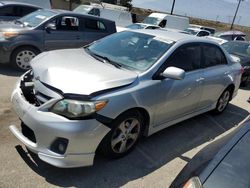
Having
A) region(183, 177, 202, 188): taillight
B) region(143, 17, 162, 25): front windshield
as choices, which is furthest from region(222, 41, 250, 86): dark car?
region(143, 17, 162, 25): front windshield

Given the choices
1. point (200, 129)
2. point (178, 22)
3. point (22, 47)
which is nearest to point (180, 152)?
point (200, 129)

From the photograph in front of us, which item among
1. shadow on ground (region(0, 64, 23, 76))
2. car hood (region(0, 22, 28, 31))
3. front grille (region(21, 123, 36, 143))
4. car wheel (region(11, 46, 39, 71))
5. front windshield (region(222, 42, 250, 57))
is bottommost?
shadow on ground (region(0, 64, 23, 76))

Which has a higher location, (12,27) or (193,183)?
(193,183)

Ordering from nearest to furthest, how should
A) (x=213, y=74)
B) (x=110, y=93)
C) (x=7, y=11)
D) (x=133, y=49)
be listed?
(x=110, y=93), (x=133, y=49), (x=213, y=74), (x=7, y=11)

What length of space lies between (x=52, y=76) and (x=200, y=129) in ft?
9.86

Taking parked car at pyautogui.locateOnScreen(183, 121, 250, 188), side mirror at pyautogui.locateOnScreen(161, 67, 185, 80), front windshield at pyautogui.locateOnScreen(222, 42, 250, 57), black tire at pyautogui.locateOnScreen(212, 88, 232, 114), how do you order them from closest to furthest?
parked car at pyautogui.locateOnScreen(183, 121, 250, 188) < side mirror at pyautogui.locateOnScreen(161, 67, 185, 80) < black tire at pyautogui.locateOnScreen(212, 88, 232, 114) < front windshield at pyautogui.locateOnScreen(222, 42, 250, 57)

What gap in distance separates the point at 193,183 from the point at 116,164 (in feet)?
5.96

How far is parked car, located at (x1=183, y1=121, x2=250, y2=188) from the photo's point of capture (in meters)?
1.86

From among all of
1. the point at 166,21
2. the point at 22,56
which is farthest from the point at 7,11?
the point at 166,21

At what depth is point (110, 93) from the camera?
3.24 meters

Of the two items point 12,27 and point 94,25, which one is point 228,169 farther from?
point 94,25

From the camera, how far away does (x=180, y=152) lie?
425 cm

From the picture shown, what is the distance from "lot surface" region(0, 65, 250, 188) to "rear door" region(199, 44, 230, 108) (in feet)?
2.07

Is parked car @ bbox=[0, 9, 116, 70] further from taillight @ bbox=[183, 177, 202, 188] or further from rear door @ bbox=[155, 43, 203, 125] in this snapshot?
taillight @ bbox=[183, 177, 202, 188]
